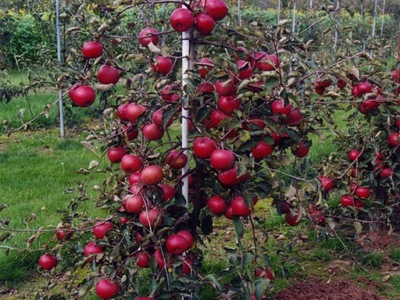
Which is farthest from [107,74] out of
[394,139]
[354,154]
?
[354,154]

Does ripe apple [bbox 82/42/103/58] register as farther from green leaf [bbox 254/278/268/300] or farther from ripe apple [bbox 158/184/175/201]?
green leaf [bbox 254/278/268/300]

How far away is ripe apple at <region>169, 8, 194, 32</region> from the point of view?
5.74ft

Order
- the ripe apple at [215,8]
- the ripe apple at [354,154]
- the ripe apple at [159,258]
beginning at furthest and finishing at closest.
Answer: the ripe apple at [354,154] < the ripe apple at [159,258] < the ripe apple at [215,8]

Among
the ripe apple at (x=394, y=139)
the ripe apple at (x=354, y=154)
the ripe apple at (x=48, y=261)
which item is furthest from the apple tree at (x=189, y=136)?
the ripe apple at (x=354, y=154)

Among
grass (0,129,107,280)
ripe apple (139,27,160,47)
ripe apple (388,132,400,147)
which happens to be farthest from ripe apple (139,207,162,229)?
ripe apple (388,132,400,147)

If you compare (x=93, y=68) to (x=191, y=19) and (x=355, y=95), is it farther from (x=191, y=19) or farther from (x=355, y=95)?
(x=355, y=95)

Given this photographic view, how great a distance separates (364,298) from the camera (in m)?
2.88

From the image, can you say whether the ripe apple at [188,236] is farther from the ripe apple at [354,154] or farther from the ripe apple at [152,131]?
the ripe apple at [354,154]

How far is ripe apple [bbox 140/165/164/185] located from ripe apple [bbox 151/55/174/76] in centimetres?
35

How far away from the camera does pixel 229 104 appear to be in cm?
176

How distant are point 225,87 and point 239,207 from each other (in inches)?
15.2

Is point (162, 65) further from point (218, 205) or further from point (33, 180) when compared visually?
point (33, 180)

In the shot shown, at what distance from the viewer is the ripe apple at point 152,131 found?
1.83 metres

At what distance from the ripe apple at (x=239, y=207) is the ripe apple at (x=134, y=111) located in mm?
408
